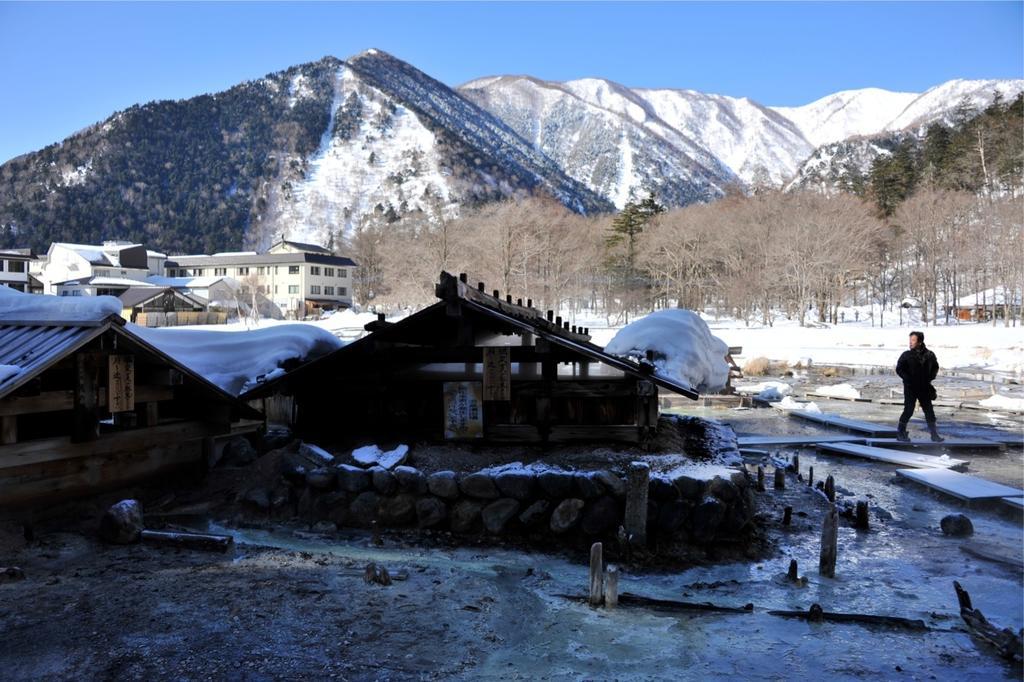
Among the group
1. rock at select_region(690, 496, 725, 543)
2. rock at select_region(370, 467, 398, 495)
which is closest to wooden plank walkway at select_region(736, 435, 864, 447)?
rock at select_region(690, 496, 725, 543)

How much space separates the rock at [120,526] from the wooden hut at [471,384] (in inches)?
135

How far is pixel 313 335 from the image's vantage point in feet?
44.8

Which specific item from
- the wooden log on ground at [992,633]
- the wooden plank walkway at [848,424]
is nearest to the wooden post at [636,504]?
the wooden log on ground at [992,633]

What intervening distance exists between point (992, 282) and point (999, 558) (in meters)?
60.8

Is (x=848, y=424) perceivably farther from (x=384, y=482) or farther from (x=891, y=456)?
(x=384, y=482)

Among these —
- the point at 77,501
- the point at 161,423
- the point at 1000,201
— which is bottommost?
the point at 77,501

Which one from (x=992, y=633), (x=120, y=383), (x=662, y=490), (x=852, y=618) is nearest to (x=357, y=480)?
(x=120, y=383)

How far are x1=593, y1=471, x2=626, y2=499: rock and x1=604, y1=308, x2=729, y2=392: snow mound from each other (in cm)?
381

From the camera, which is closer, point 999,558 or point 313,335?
point 999,558

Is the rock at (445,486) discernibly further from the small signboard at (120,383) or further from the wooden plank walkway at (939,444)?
the wooden plank walkway at (939,444)

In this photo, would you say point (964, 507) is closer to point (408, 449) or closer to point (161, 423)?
point (408, 449)

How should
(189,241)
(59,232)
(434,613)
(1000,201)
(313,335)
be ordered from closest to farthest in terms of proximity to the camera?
(434,613) < (313,335) < (1000,201) < (59,232) < (189,241)

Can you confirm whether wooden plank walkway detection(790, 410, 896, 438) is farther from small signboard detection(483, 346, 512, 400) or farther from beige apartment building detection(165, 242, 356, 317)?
beige apartment building detection(165, 242, 356, 317)

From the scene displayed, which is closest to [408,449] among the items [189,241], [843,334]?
[843,334]
